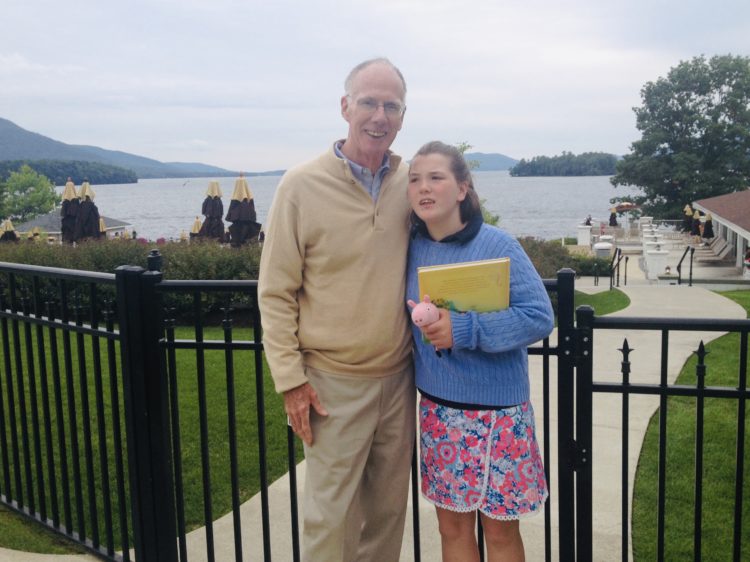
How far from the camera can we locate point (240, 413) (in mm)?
6992

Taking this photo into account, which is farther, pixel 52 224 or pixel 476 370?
pixel 52 224

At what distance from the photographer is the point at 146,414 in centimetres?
309

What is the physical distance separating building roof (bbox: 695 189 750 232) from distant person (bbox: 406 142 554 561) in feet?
89.3

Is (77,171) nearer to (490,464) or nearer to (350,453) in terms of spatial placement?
(350,453)

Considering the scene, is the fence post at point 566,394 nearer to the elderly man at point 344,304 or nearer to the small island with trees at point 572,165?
the elderly man at point 344,304

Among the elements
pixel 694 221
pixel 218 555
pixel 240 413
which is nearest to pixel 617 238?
pixel 694 221

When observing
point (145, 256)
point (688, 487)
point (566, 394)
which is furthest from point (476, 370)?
point (145, 256)

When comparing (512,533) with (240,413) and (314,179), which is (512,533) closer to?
(314,179)

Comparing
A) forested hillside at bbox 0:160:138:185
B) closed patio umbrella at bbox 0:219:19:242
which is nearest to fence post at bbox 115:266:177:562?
closed patio umbrella at bbox 0:219:19:242

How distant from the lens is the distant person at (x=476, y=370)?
7.75 ft

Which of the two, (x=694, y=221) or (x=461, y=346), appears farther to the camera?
(x=694, y=221)

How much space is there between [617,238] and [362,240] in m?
41.1

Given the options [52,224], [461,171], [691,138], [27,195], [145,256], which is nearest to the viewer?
[461,171]

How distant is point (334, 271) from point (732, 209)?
34119 mm
